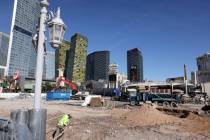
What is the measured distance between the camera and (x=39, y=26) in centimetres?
629

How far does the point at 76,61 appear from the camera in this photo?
6949 inches

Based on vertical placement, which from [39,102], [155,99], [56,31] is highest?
[56,31]

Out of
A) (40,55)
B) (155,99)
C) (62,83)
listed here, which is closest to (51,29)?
(40,55)

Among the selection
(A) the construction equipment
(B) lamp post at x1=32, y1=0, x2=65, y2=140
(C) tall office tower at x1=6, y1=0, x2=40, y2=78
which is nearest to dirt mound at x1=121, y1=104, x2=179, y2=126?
(B) lamp post at x1=32, y1=0, x2=65, y2=140

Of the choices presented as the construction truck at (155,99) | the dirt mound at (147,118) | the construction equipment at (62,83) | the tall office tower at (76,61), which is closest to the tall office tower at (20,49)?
the tall office tower at (76,61)

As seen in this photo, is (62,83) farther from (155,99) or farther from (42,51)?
(42,51)

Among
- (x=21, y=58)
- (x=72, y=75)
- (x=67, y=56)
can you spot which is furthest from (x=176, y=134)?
(x=67, y=56)

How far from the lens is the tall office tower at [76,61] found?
174 m

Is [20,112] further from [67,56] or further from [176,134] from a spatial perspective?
[67,56]

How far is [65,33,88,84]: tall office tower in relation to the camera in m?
174

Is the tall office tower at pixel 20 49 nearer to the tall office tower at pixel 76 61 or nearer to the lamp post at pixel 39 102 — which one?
the tall office tower at pixel 76 61

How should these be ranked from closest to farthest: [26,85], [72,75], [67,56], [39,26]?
1. [39,26]
2. [26,85]
3. [72,75]
4. [67,56]

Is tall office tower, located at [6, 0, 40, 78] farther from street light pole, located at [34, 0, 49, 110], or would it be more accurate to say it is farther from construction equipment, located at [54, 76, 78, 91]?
street light pole, located at [34, 0, 49, 110]

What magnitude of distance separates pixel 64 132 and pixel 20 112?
16.2 feet
